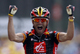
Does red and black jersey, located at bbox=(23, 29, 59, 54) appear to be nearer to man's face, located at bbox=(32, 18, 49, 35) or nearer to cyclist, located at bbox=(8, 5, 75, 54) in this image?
cyclist, located at bbox=(8, 5, 75, 54)

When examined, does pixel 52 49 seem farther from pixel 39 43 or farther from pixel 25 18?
pixel 25 18

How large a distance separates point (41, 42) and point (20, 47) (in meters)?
6.25

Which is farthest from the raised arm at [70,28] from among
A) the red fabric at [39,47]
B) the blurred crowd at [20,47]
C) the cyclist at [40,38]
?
the blurred crowd at [20,47]

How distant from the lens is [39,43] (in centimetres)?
604

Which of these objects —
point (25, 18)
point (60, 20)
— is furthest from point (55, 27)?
point (25, 18)

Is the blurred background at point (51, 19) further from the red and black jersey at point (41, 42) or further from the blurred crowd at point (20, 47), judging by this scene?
the red and black jersey at point (41, 42)

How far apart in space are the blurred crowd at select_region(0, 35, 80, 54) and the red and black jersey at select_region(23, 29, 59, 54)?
6.08 metres

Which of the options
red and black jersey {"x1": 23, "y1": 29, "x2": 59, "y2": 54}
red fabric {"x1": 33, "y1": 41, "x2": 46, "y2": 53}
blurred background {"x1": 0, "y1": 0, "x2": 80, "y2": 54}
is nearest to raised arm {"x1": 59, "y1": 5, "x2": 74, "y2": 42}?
red and black jersey {"x1": 23, "y1": 29, "x2": 59, "y2": 54}

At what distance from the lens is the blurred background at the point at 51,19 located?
1370 centimetres

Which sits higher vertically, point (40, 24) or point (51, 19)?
point (40, 24)

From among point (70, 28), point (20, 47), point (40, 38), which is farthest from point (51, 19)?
point (70, 28)

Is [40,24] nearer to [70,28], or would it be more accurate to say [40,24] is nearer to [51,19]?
[70,28]

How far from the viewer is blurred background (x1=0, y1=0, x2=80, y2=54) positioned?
1370 cm

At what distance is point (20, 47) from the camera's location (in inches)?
480
